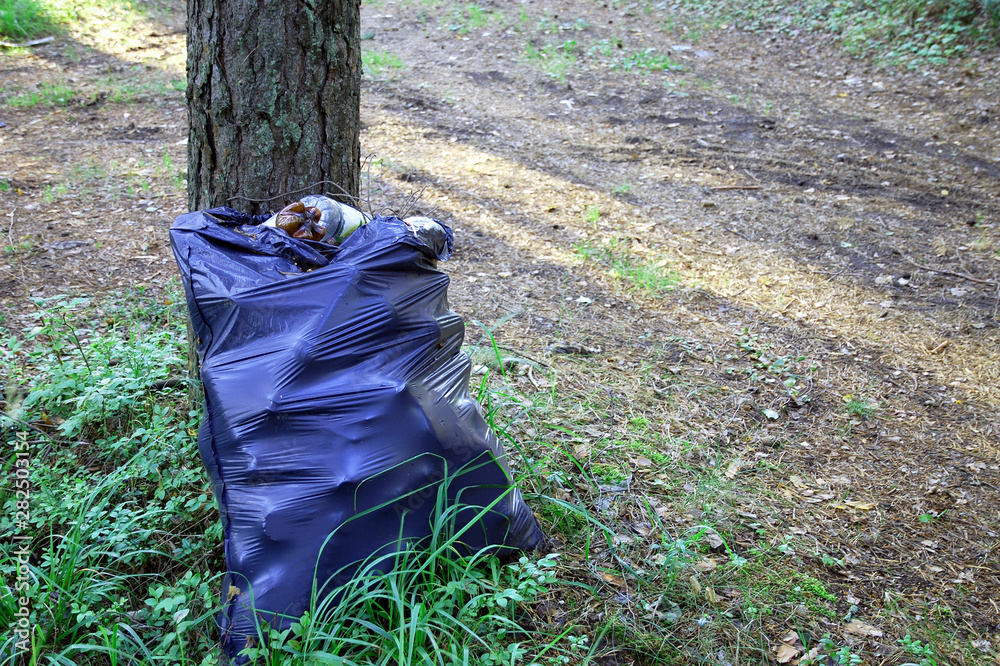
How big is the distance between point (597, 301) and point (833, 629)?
73.2 inches

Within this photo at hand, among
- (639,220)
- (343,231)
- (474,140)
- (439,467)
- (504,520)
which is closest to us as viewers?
(439,467)

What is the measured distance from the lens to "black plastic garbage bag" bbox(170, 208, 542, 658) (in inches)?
56.9

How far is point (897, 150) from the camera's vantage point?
515 cm

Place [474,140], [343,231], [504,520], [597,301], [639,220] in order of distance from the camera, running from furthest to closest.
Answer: [474,140] → [639,220] → [597,301] → [343,231] → [504,520]

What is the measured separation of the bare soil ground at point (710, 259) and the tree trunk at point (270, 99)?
3.22 ft

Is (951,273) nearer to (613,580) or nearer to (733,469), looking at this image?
(733,469)

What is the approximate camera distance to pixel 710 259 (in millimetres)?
3727

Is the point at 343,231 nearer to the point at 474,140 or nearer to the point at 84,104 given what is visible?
the point at 474,140

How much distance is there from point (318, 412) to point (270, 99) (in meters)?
0.98

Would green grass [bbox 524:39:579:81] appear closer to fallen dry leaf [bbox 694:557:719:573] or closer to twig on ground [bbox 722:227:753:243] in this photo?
twig on ground [bbox 722:227:753:243]

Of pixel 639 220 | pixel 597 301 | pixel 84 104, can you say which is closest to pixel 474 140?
pixel 639 220

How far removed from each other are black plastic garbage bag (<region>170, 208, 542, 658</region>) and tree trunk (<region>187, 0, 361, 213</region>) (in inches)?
13.8

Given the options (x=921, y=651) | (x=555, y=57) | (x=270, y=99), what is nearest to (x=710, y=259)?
(x=921, y=651)

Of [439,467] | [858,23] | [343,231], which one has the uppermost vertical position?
[858,23]
